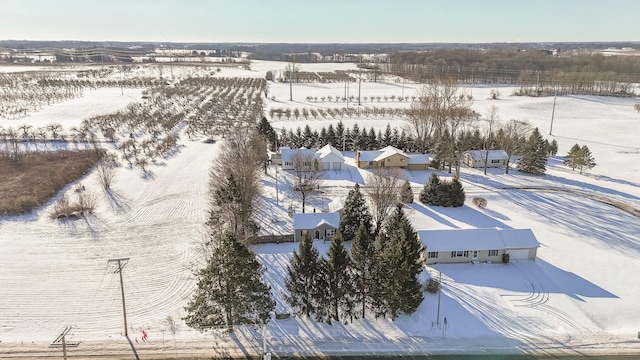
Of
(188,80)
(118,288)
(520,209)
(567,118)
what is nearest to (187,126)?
(118,288)

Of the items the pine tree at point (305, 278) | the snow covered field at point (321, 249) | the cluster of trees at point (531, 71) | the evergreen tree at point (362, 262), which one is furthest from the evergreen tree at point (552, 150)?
the cluster of trees at point (531, 71)

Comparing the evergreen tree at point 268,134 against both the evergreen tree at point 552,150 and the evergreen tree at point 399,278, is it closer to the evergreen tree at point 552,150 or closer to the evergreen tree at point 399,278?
the evergreen tree at point 399,278

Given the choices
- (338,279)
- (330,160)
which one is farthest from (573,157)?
(338,279)

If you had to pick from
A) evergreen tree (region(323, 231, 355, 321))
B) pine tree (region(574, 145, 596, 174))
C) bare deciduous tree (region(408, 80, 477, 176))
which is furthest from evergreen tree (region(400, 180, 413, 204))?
pine tree (region(574, 145, 596, 174))

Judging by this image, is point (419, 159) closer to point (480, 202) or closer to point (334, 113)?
point (480, 202)

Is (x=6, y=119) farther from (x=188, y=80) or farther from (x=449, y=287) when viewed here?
(x=449, y=287)

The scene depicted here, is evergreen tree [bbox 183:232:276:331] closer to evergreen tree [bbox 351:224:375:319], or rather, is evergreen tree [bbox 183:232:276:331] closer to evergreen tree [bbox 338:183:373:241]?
evergreen tree [bbox 351:224:375:319]
